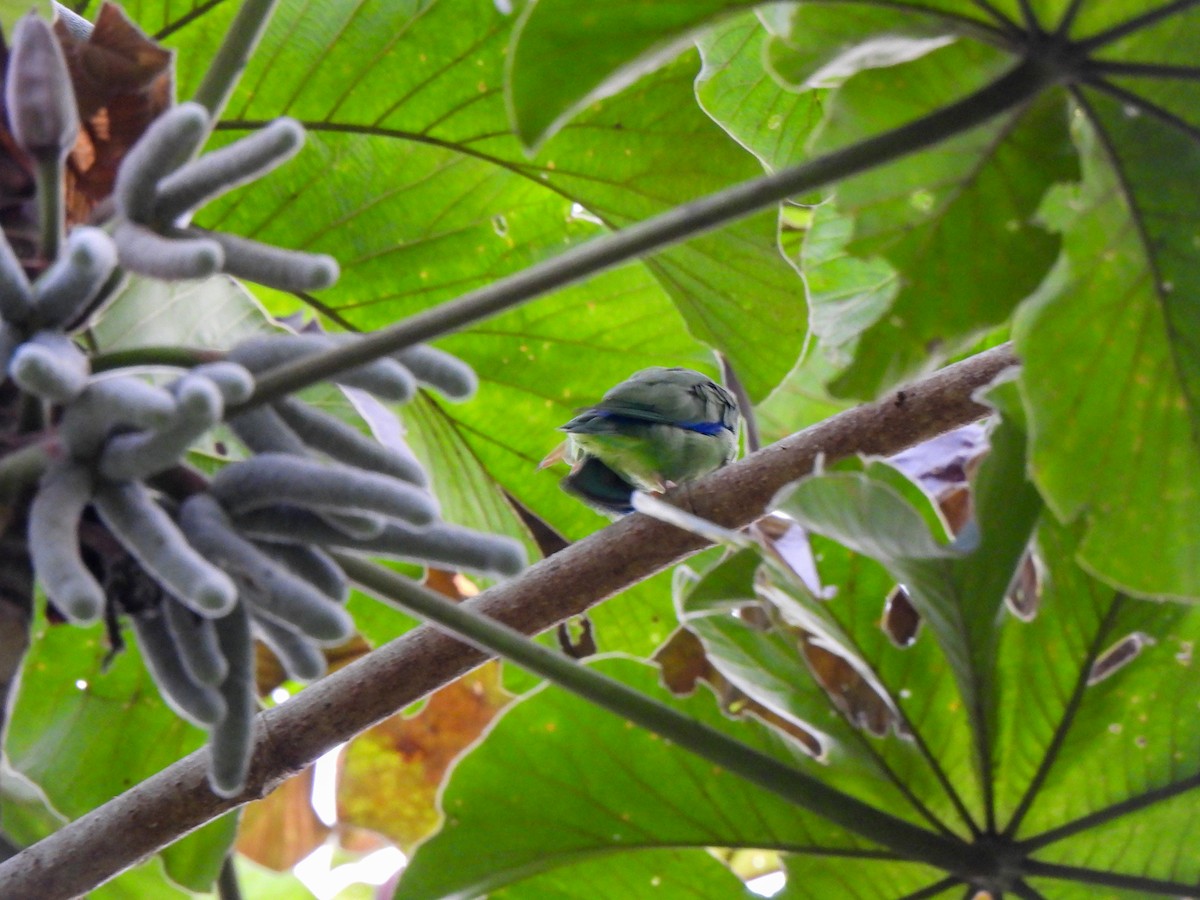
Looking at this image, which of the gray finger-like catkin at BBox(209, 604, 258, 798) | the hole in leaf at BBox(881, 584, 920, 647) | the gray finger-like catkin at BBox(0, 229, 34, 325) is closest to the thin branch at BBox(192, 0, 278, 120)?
the gray finger-like catkin at BBox(0, 229, 34, 325)

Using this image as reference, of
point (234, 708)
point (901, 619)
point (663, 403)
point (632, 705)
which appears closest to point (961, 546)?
point (632, 705)

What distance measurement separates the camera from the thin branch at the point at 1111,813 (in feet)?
4.69

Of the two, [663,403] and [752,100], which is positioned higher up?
[752,100]

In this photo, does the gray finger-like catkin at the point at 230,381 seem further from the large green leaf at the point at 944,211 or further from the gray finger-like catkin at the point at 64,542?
the large green leaf at the point at 944,211

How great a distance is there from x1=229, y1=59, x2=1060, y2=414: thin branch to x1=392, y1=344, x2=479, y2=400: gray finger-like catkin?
57 mm

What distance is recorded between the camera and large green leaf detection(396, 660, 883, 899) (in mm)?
1456

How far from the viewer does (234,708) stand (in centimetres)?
91

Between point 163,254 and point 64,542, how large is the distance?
21 centimetres

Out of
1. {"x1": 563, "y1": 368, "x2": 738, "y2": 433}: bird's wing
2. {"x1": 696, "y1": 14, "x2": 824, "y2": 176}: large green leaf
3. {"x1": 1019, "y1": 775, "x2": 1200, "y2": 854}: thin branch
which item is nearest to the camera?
{"x1": 1019, "y1": 775, "x2": 1200, "y2": 854}: thin branch

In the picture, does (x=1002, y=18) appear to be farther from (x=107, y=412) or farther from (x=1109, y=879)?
(x=1109, y=879)

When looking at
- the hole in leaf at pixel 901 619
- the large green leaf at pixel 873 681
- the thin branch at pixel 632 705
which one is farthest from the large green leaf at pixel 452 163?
the thin branch at pixel 632 705

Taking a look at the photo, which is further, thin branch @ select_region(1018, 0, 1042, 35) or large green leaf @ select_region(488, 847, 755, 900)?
large green leaf @ select_region(488, 847, 755, 900)

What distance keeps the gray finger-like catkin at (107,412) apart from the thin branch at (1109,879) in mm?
1097

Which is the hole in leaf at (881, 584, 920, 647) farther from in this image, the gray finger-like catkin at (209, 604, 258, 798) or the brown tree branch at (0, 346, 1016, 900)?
the gray finger-like catkin at (209, 604, 258, 798)
